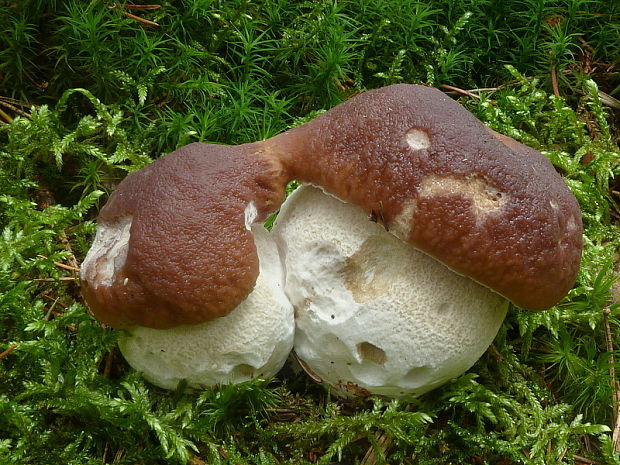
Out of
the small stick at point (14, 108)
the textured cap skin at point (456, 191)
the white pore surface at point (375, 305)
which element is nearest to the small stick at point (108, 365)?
the white pore surface at point (375, 305)

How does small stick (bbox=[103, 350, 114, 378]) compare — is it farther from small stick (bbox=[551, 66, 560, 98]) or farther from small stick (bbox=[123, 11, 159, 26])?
small stick (bbox=[551, 66, 560, 98])

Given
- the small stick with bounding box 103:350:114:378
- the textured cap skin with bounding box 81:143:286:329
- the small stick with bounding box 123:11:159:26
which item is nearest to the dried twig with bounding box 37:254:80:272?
the small stick with bounding box 103:350:114:378

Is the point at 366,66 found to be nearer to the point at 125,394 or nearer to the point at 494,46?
the point at 494,46

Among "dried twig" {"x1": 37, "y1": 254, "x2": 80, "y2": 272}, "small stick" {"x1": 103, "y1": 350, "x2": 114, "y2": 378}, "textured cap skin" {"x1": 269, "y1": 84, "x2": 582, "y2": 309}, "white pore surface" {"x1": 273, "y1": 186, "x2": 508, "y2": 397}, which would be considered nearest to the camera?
"textured cap skin" {"x1": 269, "y1": 84, "x2": 582, "y2": 309}

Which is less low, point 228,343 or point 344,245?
point 344,245

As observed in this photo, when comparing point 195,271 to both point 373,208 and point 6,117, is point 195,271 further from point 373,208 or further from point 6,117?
point 6,117

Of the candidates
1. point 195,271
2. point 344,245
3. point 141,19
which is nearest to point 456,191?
point 344,245
